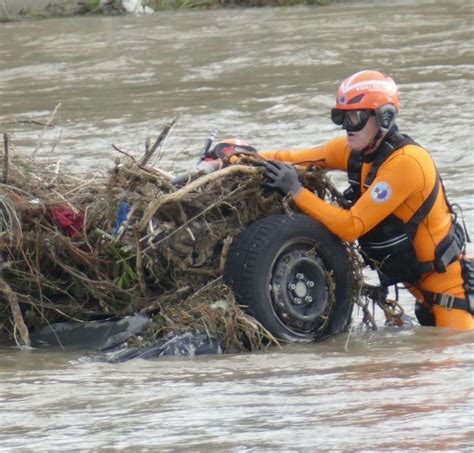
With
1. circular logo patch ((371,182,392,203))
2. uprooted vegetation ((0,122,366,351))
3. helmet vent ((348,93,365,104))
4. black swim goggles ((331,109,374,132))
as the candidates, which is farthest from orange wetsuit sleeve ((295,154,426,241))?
helmet vent ((348,93,365,104))

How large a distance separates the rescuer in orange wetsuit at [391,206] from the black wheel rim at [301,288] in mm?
215

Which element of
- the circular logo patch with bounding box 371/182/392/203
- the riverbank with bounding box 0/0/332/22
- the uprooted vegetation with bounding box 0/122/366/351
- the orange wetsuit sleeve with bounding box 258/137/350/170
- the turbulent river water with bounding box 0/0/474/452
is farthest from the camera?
the riverbank with bounding box 0/0/332/22

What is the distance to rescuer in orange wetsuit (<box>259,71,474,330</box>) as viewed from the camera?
25.4ft

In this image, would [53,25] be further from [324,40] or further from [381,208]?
[381,208]

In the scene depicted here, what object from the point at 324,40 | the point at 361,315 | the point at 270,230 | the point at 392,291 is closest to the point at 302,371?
the point at 270,230

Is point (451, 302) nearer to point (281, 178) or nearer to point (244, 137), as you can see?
point (281, 178)

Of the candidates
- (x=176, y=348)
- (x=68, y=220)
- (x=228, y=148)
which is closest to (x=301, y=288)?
(x=176, y=348)

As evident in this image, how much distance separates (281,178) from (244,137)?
788 centimetres

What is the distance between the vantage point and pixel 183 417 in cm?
569

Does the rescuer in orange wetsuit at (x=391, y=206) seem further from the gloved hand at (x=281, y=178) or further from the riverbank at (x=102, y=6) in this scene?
the riverbank at (x=102, y=6)

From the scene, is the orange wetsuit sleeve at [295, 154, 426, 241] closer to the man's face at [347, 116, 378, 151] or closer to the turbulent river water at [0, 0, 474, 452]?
the man's face at [347, 116, 378, 151]

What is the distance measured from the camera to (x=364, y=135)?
7887 millimetres

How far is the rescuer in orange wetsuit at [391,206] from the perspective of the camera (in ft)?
25.4

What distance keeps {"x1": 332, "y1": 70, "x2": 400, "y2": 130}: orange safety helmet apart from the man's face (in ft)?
0.14
